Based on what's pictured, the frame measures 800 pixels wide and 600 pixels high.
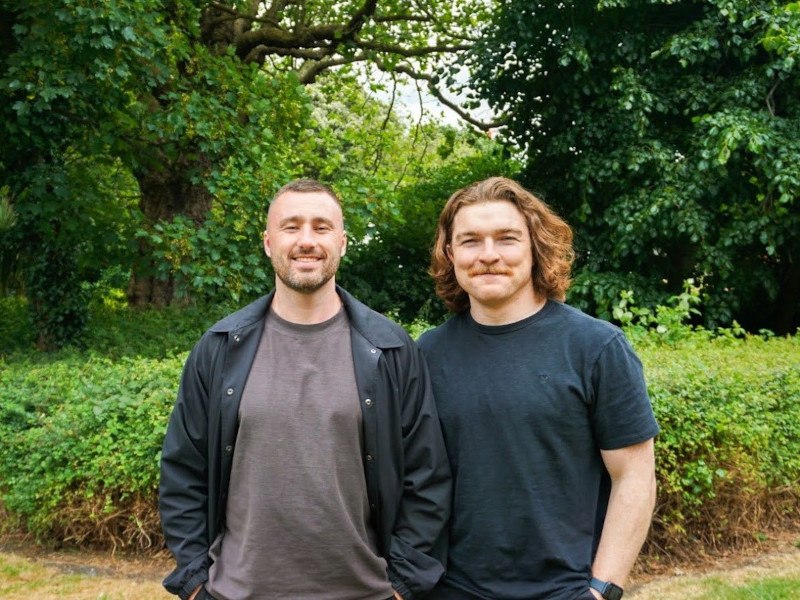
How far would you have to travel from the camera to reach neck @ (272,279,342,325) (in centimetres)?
274

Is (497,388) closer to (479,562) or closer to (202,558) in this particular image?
(479,562)

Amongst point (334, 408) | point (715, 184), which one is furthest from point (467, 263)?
point (715, 184)

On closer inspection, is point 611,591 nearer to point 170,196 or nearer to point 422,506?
point 422,506

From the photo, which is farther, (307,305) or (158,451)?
(158,451)

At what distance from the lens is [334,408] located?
257cm

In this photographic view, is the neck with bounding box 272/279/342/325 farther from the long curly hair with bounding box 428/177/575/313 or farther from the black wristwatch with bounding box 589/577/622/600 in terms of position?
the black wristwatch with bounding box 589/577/622/600

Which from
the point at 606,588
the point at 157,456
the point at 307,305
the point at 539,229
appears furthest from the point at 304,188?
the point at 157,456

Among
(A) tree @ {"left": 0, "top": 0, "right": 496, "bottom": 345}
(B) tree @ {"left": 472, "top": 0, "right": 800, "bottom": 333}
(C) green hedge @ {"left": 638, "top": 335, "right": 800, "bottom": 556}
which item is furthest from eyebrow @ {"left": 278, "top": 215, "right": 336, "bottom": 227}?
(B) tree @ {"left": 472, "top": 0, "right": 800, "bottom": 333}

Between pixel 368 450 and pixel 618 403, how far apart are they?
751mm

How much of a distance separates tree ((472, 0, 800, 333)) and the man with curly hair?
779 cm

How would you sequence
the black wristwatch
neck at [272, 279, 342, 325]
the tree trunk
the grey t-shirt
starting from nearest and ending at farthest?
the black wristwatch → the grey t-shirt → neck at [272, 279, 342, 325] → the tree trunk

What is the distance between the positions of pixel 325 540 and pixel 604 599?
0.80m

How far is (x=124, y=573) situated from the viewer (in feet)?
17.6

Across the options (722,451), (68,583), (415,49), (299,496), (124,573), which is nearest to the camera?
(299,496)
